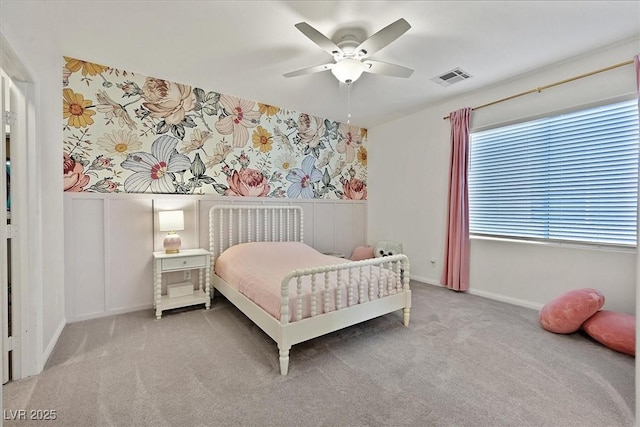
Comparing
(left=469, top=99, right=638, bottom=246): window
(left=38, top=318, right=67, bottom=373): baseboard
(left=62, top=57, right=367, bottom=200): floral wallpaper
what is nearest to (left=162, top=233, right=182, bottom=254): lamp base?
(left=62, top=57, right=367, bottom=200): floral wallpaper

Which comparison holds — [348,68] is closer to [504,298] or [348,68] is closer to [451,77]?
[451,77]

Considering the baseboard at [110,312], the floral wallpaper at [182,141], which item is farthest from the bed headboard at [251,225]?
the baseboard at [110,312]

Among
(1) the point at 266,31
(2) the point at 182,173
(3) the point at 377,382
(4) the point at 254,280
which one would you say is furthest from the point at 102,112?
(3) the point at 377,382

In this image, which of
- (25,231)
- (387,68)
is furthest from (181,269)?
(387,68)

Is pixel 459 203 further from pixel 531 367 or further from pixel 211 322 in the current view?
pixel 211 322

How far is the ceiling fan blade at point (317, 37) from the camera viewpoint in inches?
77.5

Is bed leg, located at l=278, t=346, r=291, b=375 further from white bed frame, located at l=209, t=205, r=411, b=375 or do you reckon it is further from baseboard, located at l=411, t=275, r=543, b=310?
baseboard, located at l=411, t=275, r=543, b=310

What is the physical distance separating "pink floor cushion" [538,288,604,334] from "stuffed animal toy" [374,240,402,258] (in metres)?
Answer: 2.22

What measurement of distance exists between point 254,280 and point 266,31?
219cm

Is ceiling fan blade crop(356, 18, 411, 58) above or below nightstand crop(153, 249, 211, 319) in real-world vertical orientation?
above

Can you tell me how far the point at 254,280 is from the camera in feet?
8.52

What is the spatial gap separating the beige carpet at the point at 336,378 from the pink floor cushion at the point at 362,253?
1961 mm

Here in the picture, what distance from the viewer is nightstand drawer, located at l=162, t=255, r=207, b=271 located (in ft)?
10.1

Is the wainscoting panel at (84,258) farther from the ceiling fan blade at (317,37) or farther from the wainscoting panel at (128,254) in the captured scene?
the ceiling fan blade at (317,37)
